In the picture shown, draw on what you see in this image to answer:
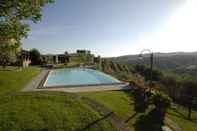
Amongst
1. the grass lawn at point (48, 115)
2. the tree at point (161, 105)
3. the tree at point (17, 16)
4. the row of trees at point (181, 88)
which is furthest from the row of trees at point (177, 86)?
the tree at point (17, 16)

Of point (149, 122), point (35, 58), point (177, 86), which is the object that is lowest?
point (177, 86)

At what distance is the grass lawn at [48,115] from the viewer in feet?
28.2

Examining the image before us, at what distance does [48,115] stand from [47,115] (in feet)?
0.16

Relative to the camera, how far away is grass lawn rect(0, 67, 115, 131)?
8.60m

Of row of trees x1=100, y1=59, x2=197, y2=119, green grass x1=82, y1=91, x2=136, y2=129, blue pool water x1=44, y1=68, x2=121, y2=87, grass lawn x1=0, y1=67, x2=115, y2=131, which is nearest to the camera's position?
grass lawn x1=0, y1=67, x2=115, y2=131

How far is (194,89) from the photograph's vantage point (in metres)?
34.3

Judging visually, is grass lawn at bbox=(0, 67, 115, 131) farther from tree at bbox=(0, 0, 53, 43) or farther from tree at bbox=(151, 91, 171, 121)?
tree at bbox=(0, 0, 53, 43)

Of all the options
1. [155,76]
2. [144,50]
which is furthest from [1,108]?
[155,76]

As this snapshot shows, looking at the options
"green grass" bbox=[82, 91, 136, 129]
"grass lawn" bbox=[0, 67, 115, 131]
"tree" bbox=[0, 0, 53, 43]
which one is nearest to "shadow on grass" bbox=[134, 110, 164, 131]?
"green grass" bbox=[82, 91, 136, 129]

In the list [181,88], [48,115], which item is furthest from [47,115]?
[181,88]

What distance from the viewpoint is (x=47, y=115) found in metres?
9.80

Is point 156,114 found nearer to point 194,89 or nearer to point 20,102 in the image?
point 20,102

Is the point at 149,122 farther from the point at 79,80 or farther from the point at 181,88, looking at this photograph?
the point at 181,88

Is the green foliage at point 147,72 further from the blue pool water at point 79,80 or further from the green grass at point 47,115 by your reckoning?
the green grass at point 47,115
